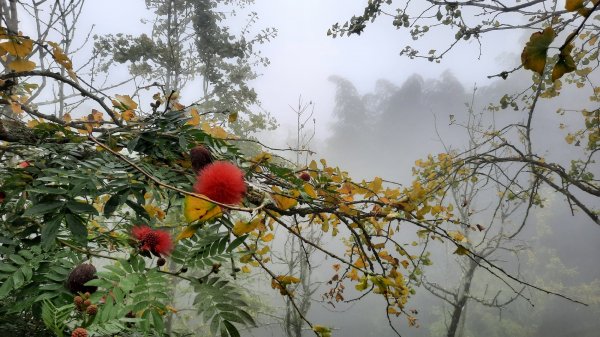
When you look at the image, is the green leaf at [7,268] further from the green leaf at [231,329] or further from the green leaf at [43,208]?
the green leaf at [231,329]

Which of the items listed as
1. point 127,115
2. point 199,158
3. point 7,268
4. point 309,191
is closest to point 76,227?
point 7,268

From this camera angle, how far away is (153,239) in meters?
1.02

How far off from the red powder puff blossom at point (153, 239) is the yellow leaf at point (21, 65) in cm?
85

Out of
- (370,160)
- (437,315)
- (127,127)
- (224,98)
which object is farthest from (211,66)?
(370,160)

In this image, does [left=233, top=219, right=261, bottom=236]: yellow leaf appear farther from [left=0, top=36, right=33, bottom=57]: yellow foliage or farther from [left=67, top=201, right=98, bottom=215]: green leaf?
[left=0, top=36, right=33, bottom=57]: yellow foliage

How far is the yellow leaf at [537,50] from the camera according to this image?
561 millimetres

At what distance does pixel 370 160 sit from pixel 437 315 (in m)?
34.6

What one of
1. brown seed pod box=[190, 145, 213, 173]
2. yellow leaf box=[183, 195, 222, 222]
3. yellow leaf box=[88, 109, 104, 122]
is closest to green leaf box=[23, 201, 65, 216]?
brown seed pod box=[190, 145, 213, 173]

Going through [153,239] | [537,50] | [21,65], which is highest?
[21,65]

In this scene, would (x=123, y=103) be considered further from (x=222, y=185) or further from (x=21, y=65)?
(x=222, y=185)

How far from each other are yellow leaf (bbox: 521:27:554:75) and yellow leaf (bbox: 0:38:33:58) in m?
1.62

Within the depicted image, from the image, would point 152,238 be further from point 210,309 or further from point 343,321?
point 343,321

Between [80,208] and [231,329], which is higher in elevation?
[80,208]

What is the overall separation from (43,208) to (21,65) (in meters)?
0.79
